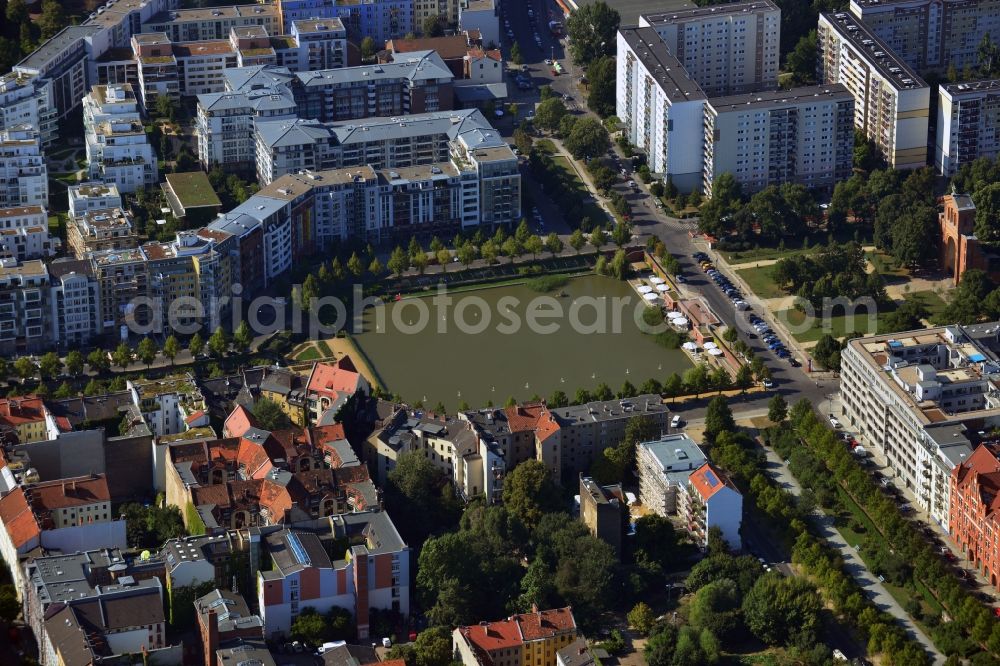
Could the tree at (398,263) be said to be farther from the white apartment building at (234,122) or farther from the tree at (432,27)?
the tree at (432,27)

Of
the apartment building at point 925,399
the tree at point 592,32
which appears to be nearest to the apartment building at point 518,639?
the apartment building at point 925,399

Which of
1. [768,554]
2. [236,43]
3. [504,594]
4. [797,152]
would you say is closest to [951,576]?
[768,554]

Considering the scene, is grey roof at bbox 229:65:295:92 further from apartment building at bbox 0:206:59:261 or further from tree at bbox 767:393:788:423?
tree at bbox 767:393:788:423

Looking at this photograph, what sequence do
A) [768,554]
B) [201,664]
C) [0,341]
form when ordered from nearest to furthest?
1. [201,664]
2. [768,554]
3. [0,341]

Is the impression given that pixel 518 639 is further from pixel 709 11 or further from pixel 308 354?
pixel 709 11

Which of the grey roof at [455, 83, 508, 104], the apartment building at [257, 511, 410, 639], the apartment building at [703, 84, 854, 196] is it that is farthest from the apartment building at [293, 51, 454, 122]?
the apartment building at [257, 511, 410, 639]

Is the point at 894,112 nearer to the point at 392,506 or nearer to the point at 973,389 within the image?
the point at 973,389
